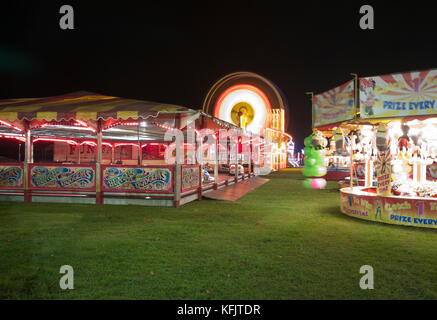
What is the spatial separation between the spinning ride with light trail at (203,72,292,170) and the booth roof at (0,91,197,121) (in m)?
19.3

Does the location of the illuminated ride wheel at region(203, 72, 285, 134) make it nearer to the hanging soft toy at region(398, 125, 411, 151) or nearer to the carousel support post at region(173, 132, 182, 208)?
the hanging soft toy at region(398, 125, 411, 151)

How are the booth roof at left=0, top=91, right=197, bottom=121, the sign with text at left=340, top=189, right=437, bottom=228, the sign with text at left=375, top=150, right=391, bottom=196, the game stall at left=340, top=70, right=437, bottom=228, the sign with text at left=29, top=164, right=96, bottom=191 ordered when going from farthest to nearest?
the sign with text at left=29, top=164, right=96, bottom=191 < the booth roof at left=0, top=91, right=197, bottom=121 < the sign with text at left=375, top=150, right=391, bottom=196 < the game stall at left=340, top=70, right=437, bottom=228 < the sign with text at left=340, top=189, right=437, bottom=228

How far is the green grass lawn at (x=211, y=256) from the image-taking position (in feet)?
11.3

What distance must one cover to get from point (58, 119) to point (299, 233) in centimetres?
750

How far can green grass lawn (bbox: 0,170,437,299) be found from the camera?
11.3 ft

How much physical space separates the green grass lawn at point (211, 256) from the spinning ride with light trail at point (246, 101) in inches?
890

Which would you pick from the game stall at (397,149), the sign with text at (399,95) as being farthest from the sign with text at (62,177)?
the sign with text at (399,95)

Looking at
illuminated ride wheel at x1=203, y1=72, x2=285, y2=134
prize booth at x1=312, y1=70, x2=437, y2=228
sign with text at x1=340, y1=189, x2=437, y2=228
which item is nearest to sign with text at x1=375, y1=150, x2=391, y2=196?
prize booth at x1=312, y1=70, x2=437, y2=228

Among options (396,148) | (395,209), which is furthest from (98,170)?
(396,148)

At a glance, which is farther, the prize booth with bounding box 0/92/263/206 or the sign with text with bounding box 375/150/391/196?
the prize booth with bounding box 0/92/263/206

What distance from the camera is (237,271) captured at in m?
4.00

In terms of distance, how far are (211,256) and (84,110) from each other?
6825 millimetres

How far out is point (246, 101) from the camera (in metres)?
30.8
